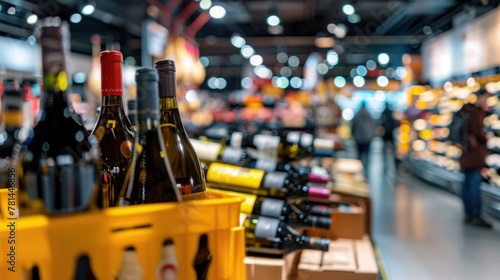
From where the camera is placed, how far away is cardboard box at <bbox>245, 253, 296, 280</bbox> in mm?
1120

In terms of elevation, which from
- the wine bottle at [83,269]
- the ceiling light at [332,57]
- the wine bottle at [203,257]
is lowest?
Answer: the wine bottle at [203,257]

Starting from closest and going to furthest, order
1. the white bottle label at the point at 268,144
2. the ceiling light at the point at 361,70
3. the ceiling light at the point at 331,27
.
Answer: the white bottle label at the point at 268,144 < the ceiling light at the point at 331,27 < the ceiling light at the point at 361,70

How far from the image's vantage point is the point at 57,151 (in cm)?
66

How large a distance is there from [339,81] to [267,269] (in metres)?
19.6

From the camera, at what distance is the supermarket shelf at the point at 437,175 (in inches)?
277

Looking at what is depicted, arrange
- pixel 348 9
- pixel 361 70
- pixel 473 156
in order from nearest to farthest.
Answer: pixel 473 156
pixel 348 9
pixel 361 70

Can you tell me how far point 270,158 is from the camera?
1846 millimetres

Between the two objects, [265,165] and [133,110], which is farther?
[265,165]

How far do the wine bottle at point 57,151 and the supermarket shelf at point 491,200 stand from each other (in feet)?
18.6

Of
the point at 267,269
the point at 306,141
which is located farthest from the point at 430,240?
the point at 267,269

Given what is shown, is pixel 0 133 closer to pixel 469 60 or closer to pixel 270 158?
pixel 270 158

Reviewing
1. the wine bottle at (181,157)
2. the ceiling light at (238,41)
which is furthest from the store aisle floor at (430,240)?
the ceiling light at (238,41)

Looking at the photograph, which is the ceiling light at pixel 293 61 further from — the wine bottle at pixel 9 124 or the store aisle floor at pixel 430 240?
the wine bottle at pixel 9 124

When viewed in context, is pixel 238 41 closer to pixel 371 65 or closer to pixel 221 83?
pixel 371 65
